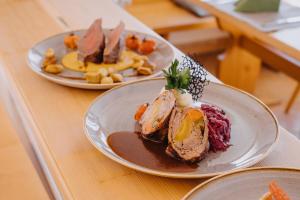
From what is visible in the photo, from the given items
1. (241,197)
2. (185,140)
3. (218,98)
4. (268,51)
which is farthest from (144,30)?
(268,51)

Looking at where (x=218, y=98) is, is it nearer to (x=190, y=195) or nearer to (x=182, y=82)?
(x=182, y=82)

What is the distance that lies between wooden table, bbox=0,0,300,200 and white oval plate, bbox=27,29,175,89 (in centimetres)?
3

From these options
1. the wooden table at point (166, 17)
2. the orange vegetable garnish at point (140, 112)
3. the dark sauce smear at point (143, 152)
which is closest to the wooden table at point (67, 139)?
the dark sauce smear at point (143, 152)

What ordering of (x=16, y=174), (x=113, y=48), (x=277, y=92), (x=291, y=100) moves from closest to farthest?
(x=16, y=174) < (x=113, y=48) < (x=291, y=100) < (x=277, y=92)

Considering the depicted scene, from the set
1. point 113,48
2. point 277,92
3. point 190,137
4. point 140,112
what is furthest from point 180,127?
point 277,92

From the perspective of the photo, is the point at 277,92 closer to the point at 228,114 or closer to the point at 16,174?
the point at 228,114

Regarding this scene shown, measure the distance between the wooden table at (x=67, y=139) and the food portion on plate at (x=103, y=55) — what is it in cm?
8

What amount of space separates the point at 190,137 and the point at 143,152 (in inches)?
4.0

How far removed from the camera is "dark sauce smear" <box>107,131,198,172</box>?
2.79 feet

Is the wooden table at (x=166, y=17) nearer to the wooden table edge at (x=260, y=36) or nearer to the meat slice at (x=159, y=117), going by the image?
the wooden table edge at (x=260, y=36)

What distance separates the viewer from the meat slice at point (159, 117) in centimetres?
92

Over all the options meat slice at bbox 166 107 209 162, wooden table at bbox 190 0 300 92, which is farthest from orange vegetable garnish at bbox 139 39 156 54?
wooden table at bbox 190 0 300 92

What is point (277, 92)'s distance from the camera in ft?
10.1

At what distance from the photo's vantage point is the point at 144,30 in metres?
1.62
